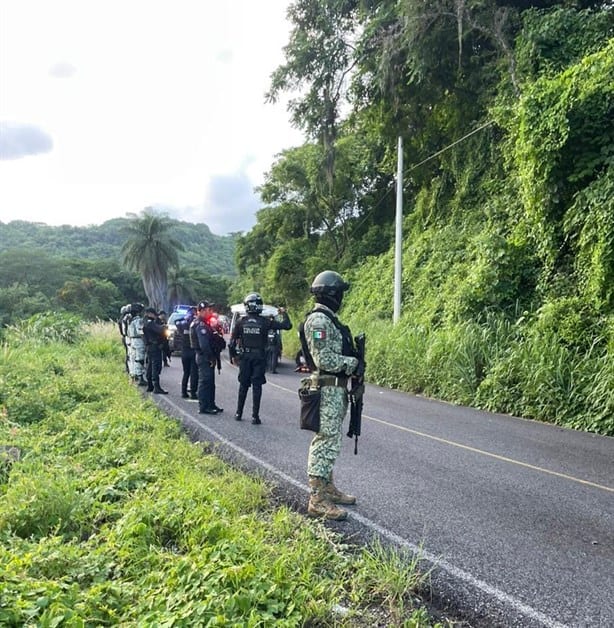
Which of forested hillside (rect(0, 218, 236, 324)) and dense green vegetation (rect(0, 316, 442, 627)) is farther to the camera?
forested hillside (rect(0, 218, 236, 324))

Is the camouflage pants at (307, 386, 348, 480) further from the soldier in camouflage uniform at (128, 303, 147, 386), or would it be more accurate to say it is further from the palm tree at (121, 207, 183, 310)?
the palm tree at (121, 207, 183, 310)

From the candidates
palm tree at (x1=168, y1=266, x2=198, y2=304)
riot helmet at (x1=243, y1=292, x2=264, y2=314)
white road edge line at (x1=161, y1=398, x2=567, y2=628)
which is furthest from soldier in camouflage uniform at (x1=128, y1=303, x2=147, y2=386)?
palm tree at (x1=168, y1=266, x2=198, y2=304)

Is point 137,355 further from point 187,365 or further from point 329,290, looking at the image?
point 329,290

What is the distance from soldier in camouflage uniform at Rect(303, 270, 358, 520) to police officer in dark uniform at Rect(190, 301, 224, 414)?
5051 millimetres

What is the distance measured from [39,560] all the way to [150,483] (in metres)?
1.64

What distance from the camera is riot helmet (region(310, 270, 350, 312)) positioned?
16.2 ft

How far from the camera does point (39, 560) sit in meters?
3.25

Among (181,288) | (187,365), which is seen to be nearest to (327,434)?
(187,365)

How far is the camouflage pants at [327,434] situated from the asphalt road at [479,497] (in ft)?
1.50

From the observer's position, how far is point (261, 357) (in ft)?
29.6

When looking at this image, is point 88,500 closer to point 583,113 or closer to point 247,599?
point 247,599

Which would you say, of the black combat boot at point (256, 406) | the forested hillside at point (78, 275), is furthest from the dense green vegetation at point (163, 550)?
the forested hillside at point (78, 275)

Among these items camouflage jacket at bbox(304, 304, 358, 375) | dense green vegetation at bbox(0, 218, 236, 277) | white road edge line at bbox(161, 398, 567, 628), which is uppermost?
dense green vegetation at bbox(0, 218, 236, 277)

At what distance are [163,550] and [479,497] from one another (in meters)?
3.08
